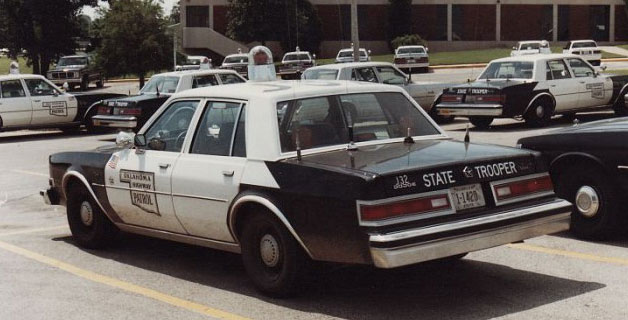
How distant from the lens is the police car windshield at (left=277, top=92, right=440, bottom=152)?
6.88m

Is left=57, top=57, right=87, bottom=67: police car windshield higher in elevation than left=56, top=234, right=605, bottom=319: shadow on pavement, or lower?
higher

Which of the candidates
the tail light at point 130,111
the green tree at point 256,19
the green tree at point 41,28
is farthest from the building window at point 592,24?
the tail light at point 130,111

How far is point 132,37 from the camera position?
33.7m

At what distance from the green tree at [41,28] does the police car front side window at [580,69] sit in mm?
41629

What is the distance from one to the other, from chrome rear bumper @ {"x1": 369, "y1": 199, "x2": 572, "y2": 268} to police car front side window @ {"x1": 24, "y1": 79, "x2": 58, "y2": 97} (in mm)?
17981

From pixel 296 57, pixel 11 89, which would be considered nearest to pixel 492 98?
pixel 11 89

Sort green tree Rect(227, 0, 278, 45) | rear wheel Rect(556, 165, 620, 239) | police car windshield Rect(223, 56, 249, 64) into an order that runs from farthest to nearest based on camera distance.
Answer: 1. green tree Rect(227, 0, 278, 45)
2. police car windshield Rect(223, 56, 249, 64)
3. rear wheel Rect(556, 165, 620, 239)

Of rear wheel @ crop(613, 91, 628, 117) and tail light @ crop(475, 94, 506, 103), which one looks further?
rear wheel @ crop(613, 91, 628, 117)

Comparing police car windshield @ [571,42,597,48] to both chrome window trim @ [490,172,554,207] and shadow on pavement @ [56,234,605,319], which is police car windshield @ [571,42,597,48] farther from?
chrome window trim @ [490,172,554,207]

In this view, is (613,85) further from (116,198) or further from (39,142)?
(116,198)

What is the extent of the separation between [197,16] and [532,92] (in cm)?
5710

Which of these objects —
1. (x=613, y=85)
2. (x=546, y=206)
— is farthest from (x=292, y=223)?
(x=613, y=85)

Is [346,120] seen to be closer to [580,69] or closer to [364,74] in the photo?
[364,74]

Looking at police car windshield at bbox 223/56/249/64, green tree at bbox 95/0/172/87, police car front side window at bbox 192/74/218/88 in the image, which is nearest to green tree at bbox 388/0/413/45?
police car windshield at bbox 223/56/249/64
